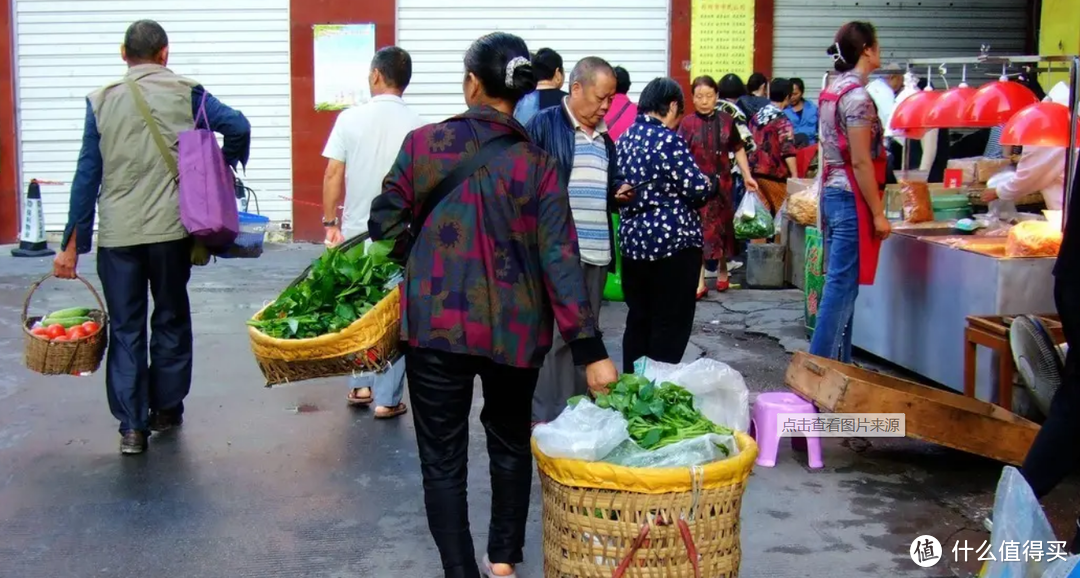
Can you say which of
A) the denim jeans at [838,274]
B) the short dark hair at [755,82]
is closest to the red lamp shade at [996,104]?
the denim jeans at [838,274]

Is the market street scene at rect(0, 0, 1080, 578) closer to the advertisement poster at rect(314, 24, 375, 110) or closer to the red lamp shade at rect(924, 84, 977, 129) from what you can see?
the red lamp shade at rect(924, 84, 977, 129)

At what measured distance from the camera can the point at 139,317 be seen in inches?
220

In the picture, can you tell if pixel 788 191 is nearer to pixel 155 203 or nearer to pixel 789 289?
pixel 789 289

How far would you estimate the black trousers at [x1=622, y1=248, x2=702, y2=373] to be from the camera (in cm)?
584

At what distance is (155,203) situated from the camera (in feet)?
17.8

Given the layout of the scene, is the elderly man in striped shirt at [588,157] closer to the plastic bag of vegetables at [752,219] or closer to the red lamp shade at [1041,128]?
the red lamp shade at [1041,128]

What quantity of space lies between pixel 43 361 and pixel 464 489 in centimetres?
263

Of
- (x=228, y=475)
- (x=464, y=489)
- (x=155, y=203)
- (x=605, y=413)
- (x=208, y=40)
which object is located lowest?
(x=228, y=475)

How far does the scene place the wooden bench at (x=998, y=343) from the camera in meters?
5.47

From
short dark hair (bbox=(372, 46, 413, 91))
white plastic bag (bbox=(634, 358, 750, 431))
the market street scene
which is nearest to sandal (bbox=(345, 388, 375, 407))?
the market street scene

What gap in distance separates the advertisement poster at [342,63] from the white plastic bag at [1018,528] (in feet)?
33.5

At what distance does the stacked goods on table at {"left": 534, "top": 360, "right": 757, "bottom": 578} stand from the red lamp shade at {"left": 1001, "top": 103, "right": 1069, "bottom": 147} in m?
2.95

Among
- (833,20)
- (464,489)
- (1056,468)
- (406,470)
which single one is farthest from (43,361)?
(833,20)

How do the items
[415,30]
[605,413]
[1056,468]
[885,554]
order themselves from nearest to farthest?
[605,413], [1056,468], [885,554], [415,30]
